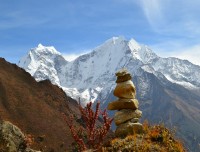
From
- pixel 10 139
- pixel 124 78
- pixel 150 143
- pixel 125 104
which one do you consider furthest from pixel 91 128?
pixel 10 139

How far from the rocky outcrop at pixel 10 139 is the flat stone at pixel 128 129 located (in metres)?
7.08

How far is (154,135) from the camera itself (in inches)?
698

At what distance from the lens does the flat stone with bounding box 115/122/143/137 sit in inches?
764

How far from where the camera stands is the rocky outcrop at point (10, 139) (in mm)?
23125

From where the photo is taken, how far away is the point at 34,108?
140250mm

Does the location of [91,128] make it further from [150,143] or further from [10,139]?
[10,139]

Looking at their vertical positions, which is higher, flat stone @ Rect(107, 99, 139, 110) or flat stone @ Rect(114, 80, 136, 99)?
flat stone @ Rect(114, 80, 136, 99)

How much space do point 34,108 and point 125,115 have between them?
12212 cm

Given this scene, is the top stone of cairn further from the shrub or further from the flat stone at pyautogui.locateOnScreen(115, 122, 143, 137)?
the shrub

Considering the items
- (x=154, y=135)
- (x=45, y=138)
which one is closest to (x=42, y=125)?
(x=45, y=138)

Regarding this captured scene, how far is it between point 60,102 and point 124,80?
14928 centimetres

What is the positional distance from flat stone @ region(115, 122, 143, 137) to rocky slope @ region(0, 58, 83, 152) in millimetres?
87635

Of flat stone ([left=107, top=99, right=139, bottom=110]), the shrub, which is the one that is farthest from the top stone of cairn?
the shrub

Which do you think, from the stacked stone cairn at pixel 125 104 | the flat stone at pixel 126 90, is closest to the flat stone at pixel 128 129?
the stacked stone cairn at pixel 125 104
